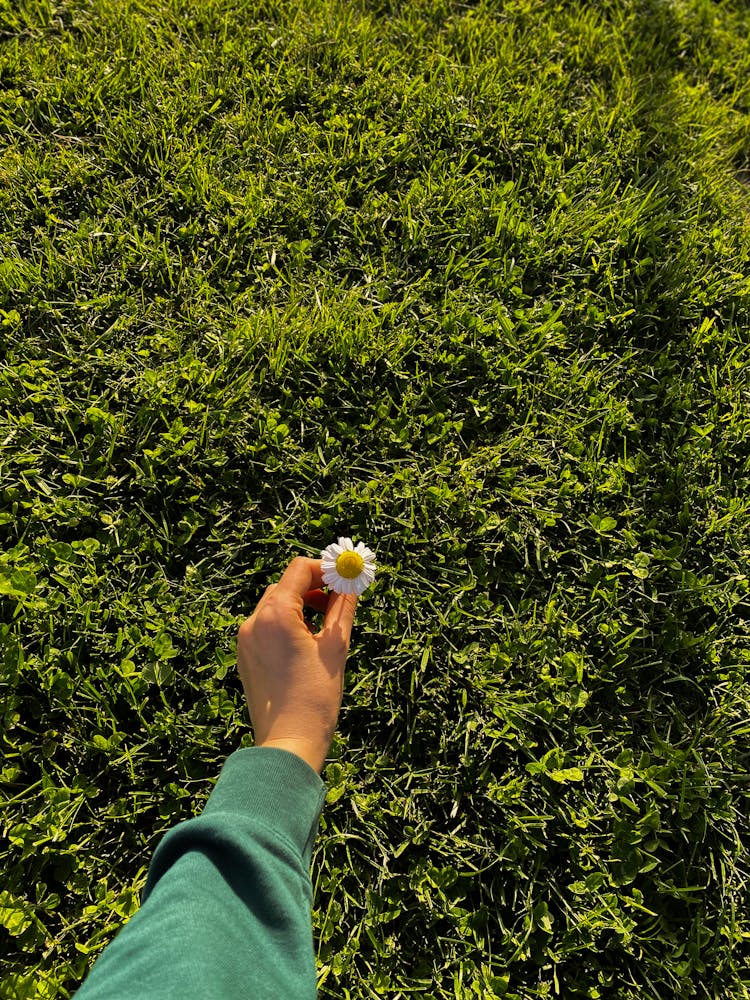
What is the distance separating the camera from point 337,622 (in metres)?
1.59

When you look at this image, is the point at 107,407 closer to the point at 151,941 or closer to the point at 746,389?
the point at 151,941

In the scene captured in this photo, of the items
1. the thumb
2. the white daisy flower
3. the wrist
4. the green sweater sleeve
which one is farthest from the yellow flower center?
the green sweater sleeve

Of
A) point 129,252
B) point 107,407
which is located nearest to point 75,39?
point 129,252

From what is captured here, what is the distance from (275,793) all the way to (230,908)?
247mm

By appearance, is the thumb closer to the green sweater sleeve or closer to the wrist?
the wrist

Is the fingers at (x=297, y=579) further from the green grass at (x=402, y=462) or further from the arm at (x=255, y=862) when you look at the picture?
the green grass at (x=402, y=462)

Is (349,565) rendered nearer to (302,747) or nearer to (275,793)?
(302,747)

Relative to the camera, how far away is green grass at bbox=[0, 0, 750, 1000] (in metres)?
1.87

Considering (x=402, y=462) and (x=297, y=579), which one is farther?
(x=402, y=462)

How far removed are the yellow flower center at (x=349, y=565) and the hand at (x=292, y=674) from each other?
21 centimetres

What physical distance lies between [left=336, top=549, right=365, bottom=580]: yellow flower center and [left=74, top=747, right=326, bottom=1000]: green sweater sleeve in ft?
1.91

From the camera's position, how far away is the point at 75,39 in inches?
112

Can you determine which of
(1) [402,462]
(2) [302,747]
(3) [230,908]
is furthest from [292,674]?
(1) [402,462]

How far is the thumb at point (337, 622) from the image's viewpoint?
1565 mm
